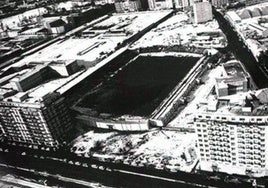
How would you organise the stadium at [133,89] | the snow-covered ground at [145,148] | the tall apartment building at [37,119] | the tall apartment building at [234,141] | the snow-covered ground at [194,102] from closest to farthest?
the tall apartment building at [234,141]
the snow-covered ground at [145,148]
the tall apartment building at [37,119]
the snow-covered ground at [194,102]
the stadium at [133,89]

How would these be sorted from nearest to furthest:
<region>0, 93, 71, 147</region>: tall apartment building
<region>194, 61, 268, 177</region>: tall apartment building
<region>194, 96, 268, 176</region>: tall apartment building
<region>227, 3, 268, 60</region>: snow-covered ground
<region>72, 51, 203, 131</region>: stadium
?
<region>194, 96, 268, 176</region>: tall apartment building, <region>194, 61, 268, 177</region>: tall apartment building, <region>0, 93, 71, 147</region>: tall apartment building, <region>72, 51, 203, 131</region>: stadium, <region>227, 3, 268, 60</region>: snow-covered ground

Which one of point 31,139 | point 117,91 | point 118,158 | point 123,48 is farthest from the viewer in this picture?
point 123,48

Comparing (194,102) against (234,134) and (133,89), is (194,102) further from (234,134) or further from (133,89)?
(234,134)

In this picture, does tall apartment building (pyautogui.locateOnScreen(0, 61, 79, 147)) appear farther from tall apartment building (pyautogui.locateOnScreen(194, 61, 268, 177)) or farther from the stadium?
tall apartment building (pyautogui.locateOnScreen(194, 61, 268, 177))

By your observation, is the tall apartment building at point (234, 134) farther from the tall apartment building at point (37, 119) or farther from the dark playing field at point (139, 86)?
the tall apartment building at point (37, 119)

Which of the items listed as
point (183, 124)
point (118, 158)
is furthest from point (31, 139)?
point (183, 124)

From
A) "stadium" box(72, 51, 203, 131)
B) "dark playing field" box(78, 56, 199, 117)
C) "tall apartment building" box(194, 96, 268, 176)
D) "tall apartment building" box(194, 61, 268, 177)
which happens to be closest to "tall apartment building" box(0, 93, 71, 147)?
"stadium" box(72, 51, 203, 131)

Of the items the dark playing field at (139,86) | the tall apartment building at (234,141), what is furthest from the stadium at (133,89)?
the tall apartment building at (234,141)

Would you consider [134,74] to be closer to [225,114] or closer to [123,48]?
[123,48]
